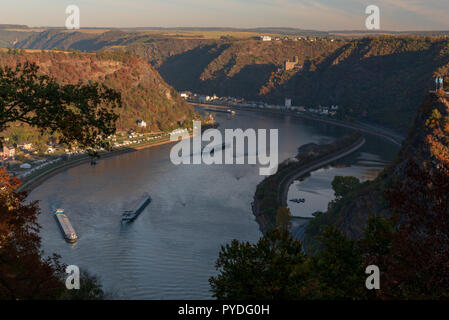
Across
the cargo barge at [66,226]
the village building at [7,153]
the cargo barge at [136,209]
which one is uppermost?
the village building at [7,153]

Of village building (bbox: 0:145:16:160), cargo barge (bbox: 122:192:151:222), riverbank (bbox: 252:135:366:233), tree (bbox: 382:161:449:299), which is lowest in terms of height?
riverbank (bbox: 252:135:366:233)

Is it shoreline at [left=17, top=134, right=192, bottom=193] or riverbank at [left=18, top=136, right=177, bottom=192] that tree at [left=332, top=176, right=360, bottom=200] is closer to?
shoreline at [left=17, top=134, right=192, bottom=193]

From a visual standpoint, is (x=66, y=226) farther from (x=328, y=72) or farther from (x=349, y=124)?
(x=328, y=72)

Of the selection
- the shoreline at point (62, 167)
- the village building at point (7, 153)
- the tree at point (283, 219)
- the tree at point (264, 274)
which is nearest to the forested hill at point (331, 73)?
the shoreline at point (62, 167)

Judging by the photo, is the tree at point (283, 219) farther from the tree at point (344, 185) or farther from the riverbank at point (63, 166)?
the riverbank at point (63, 166)

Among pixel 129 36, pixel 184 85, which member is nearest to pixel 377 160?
pixel 184 85

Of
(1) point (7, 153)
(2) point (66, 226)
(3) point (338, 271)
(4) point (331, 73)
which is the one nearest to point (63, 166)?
(1) point (7, 153)

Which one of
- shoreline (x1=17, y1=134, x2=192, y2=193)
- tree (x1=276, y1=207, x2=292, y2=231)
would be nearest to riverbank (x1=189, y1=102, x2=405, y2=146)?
shoreline (x1=17, y1=134, x2=192, y2=193)
